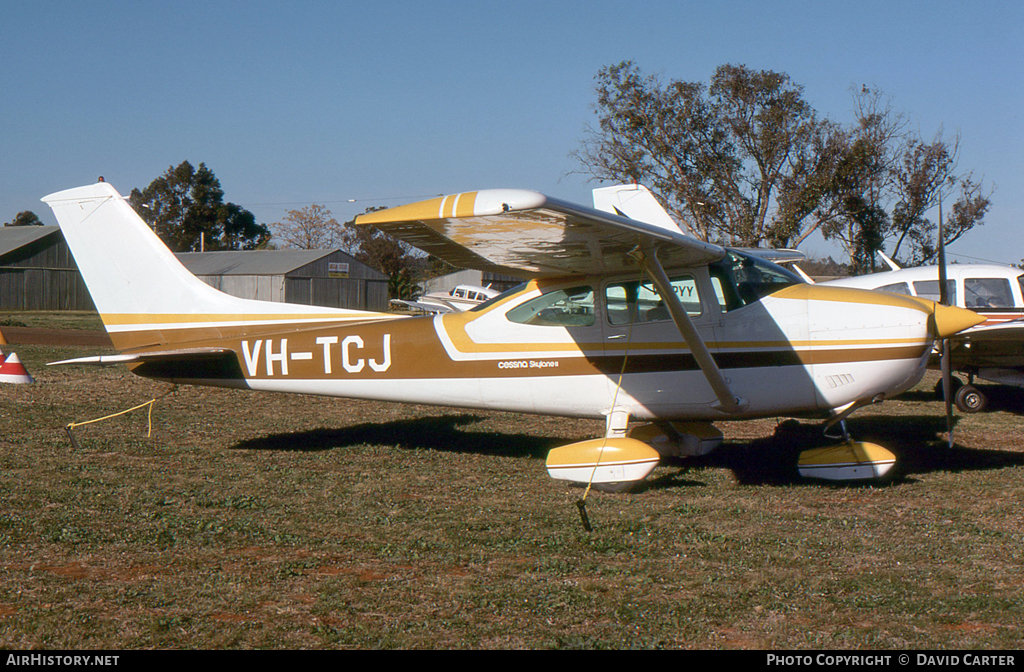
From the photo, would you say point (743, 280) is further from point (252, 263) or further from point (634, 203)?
point (252, 263)

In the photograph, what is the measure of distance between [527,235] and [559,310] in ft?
5.67

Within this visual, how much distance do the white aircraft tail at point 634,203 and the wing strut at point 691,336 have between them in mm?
4085

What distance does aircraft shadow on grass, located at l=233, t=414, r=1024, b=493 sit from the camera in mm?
7539

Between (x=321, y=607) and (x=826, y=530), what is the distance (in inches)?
138

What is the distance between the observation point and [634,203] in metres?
11.0

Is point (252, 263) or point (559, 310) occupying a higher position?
point (252, 263)

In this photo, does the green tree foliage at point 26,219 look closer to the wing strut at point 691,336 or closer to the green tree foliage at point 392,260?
the green tree foliage at point 392,260

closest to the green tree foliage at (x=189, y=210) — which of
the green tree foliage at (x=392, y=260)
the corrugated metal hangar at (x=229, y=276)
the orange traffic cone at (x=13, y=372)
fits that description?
the green tree foliage at (x=392, y=260)

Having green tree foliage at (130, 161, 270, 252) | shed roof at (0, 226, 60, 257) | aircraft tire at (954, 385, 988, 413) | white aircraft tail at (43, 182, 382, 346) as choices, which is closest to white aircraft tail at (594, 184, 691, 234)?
white aircraft tail at (43, 182, 382, 346)

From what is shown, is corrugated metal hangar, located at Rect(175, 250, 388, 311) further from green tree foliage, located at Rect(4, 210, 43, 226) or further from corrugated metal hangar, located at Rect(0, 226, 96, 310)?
green tree foliage, located at Rect(4, 210, 43, 226)

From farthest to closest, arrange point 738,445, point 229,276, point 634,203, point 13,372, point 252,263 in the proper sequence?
point 252,263 → point 229,276 → point 634,203 → point 13,372 → point 738,445

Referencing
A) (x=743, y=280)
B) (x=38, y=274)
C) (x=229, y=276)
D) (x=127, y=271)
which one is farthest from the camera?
(x=229, y=276)

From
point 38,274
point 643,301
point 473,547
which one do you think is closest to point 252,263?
point 38,274
